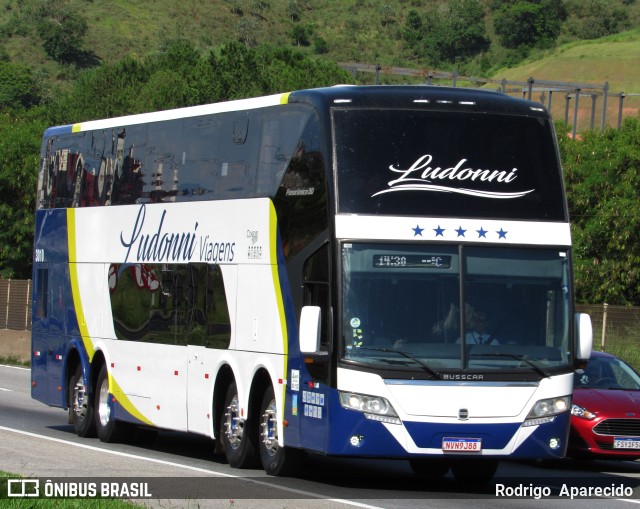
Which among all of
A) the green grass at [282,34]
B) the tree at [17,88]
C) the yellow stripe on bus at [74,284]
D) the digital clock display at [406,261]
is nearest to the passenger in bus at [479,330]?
the digital clock display at [406,261]

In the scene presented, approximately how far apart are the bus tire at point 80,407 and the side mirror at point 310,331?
7.84m

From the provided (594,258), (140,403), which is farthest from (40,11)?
(140,403)

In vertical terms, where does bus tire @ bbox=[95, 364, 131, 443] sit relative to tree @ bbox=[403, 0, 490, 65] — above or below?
below

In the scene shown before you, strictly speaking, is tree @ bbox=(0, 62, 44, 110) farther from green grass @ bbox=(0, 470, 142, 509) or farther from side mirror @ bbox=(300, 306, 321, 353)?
green grass @ bbox=(0, 470, 142, 509)

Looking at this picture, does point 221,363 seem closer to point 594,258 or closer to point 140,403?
point 140,403

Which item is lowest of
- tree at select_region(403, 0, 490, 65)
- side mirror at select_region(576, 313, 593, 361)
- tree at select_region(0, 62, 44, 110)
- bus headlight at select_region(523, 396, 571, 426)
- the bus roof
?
Result: bus headlight at select_region(523, 396, 571, 426)

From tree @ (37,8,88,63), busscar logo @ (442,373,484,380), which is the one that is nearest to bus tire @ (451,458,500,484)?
busscar logo @ (442,373,484,380)

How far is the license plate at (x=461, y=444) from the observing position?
13.6m

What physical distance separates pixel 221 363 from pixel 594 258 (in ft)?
94.2

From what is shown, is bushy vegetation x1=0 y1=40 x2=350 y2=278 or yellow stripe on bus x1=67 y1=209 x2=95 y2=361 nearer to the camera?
yellow stripe on bus x1=67 y1=209 x2=95 y2=361

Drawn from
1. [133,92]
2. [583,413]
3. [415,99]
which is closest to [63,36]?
[133,92]

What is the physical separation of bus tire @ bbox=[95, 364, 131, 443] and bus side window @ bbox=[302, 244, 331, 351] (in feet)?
21.0

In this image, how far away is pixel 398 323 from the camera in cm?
1368

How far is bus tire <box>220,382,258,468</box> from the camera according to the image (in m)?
15.9
